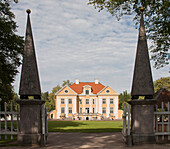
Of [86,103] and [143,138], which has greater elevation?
[143,138]

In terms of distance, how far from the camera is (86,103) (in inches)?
2475

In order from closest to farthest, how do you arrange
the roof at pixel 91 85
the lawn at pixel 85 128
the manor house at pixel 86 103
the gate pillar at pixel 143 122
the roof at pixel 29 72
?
1. the gate pillar at pixel 143 122
2. the roof at pixel 29 72
3. the lawn at pixel 85 128
4. the manor house at pixel 86 103
5. the roof at pixel 91 85

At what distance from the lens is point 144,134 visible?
377 inches

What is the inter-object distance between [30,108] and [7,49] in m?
12.2

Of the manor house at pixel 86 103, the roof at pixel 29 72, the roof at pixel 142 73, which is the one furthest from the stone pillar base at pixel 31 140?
the manor house at pixel 86 103

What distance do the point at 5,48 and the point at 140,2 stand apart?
1251cm

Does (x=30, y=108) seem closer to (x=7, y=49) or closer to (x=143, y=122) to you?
(x=143, y=122)

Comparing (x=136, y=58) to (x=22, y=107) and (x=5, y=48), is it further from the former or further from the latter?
(x=5, y=48)

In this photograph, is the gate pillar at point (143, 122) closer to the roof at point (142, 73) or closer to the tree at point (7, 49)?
the roof at point (142, 73)

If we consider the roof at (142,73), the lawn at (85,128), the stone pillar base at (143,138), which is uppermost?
the roof at (142,73)

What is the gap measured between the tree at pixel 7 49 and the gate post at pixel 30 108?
9534 millimetres

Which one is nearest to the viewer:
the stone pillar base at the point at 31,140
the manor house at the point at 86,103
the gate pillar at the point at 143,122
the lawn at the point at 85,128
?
the stone pillar base at the point at 31,140

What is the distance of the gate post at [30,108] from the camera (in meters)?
9.45

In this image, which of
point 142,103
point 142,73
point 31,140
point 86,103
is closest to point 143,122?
point 142,103
